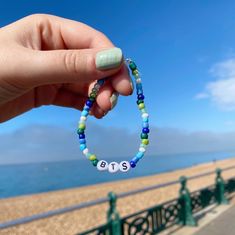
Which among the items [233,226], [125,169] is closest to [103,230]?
[233,226]

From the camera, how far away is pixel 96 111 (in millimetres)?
2117

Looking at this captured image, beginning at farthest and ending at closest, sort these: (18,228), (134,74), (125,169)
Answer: (18,228) → (134,74) → (125,169)

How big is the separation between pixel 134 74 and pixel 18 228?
332 centimetres

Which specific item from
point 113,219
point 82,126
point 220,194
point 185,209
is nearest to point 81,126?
point 82,126

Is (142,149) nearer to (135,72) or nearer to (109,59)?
(135,72)

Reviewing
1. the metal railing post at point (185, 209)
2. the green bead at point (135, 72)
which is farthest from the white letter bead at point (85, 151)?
the metal railing post at point (185, 209)

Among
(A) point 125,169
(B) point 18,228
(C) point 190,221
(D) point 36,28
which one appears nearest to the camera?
(A) point 125,169

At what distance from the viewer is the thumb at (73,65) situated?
5.75 ft

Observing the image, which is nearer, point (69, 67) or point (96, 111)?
point (69, 67)

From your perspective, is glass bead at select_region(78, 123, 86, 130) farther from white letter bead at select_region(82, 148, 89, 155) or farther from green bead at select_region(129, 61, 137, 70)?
green bead at select_region(129, 61, 137, 70)

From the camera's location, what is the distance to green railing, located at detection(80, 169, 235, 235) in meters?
6.23

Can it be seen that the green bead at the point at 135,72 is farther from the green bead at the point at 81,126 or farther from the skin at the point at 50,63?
the green bead at the point at 81,126

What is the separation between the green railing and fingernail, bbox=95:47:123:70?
4.42m

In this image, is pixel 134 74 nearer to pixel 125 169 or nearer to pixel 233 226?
pixel 125 169
